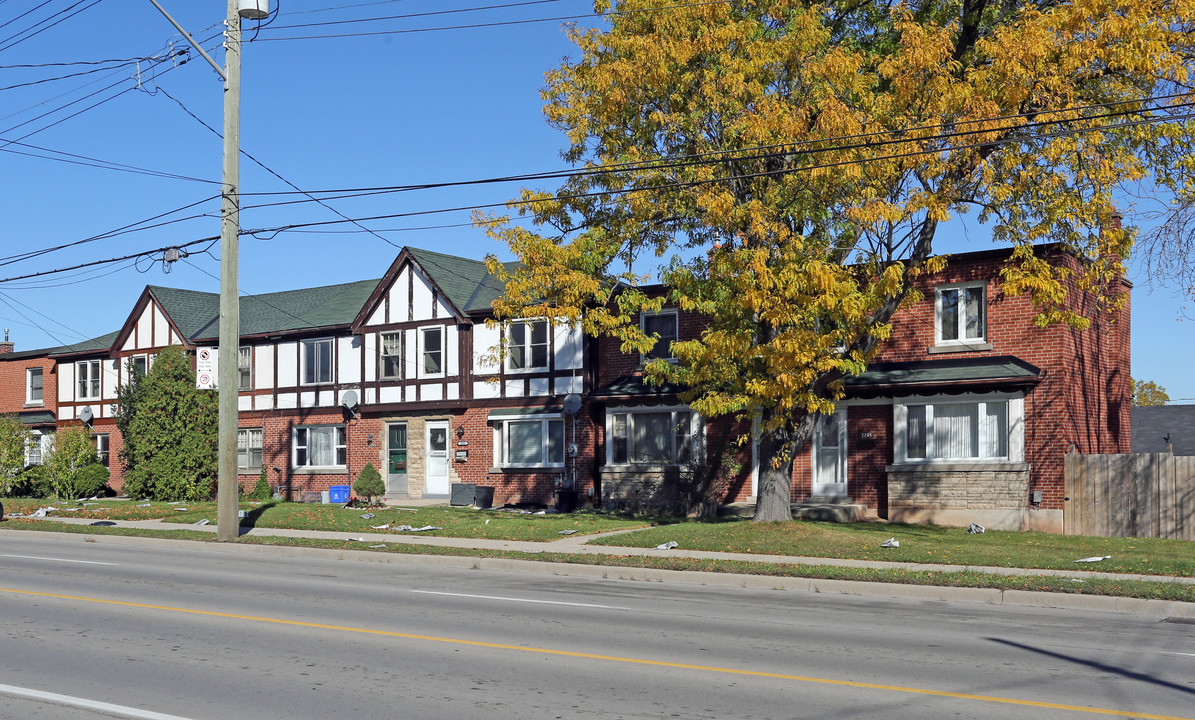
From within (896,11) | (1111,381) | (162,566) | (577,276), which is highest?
(896,11)

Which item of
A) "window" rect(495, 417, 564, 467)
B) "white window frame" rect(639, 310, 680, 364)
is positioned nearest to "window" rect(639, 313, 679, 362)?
"white window frame" rect(639, 310, 680, 364)

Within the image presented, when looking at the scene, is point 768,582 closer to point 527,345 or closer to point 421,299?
point 527,345

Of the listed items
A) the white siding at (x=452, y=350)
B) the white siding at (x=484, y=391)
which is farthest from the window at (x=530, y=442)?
the white siding at (x=452, y=350)

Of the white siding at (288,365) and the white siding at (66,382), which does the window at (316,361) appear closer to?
the white siding at (288,365)

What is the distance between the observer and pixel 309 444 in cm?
3853

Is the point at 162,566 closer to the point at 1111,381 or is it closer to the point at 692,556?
the point at 692,556

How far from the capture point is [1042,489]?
A: 2475cm

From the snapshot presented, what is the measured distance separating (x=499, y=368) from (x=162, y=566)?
54.2 feet

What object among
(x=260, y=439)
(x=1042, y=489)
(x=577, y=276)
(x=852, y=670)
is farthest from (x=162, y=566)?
(x=260, y=439)

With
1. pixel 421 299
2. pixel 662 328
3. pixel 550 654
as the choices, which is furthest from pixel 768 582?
pixel 421 299

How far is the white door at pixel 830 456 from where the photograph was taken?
90.1 feet

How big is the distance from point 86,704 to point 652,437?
23.5 meters

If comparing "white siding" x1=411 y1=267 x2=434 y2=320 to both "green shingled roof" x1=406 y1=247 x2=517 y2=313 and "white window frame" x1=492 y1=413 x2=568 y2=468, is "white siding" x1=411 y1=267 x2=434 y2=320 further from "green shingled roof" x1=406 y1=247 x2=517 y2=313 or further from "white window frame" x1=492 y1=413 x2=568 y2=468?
"white window frame" x1=492 y1=413 x2=568 y2=468

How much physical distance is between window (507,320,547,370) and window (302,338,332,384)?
27.0 feet
